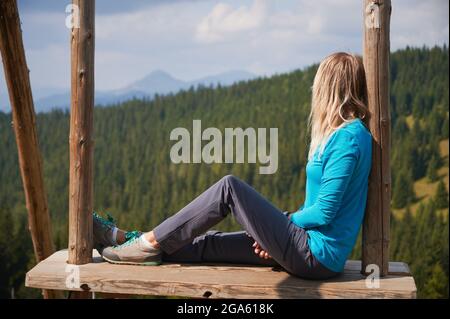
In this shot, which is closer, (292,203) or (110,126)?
(292,203)

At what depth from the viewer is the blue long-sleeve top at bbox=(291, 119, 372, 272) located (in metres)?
3.44

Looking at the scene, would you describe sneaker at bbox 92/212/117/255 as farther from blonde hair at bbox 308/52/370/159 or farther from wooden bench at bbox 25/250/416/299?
blonde hair at bbox 308/52/370/159

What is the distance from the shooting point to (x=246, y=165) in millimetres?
75125

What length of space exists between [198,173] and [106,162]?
13.2 meters

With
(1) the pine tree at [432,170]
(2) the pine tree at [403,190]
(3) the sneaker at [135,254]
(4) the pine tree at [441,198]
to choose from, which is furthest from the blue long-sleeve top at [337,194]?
(1) the pine tree at [432,170]

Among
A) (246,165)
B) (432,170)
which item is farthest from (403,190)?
(246,165)

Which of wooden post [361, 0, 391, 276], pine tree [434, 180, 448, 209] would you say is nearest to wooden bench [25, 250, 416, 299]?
wooden post [361, 0, 391, 276]

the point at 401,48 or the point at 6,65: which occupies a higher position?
the point at 401,48

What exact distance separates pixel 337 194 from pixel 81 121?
1.48 m

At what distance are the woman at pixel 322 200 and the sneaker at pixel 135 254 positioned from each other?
176 mm

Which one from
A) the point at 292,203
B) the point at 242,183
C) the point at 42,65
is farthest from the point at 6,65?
the point at 42,65
